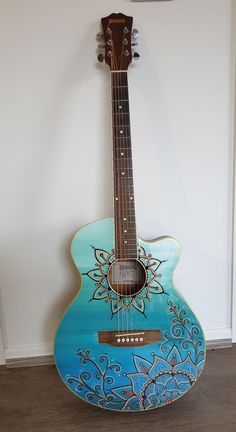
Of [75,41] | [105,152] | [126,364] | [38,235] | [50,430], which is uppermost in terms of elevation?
[75,41]

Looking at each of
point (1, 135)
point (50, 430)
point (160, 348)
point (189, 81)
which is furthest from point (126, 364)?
point (189, 81)

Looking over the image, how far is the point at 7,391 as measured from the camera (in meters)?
1.44

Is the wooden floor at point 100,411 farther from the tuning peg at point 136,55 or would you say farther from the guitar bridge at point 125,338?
the tuning peg at point 136,55

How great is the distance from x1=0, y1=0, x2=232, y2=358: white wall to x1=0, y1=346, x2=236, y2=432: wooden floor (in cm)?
18

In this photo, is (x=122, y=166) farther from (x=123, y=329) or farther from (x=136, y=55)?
(x=123, y=329)

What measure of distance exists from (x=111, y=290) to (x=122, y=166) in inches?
16.3

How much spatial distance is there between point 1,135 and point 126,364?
908mm

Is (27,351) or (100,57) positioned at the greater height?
(100,57)

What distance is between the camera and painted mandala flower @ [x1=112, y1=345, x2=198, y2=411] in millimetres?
1292

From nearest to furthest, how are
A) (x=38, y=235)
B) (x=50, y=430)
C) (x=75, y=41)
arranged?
(x=50, y=430) → (x=75, y=41) → (x=38, y=235)

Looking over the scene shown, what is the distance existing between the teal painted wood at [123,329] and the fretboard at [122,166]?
4 centimetres

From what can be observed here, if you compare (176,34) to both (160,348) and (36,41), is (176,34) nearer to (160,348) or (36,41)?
(36,41)

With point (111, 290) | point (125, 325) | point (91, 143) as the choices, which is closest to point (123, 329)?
point (125, 325)

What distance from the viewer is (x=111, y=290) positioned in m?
1.31
